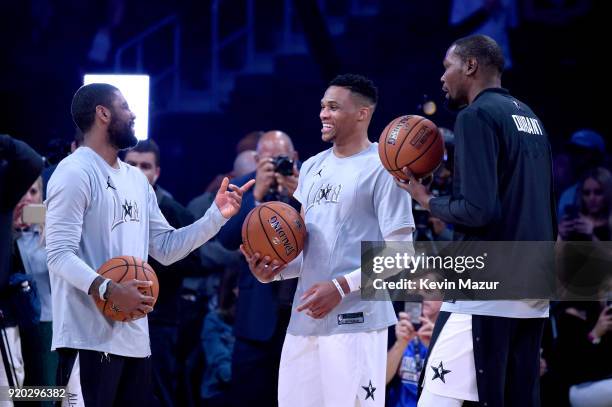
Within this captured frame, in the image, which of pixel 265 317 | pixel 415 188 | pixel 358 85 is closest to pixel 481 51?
pixel 415 188

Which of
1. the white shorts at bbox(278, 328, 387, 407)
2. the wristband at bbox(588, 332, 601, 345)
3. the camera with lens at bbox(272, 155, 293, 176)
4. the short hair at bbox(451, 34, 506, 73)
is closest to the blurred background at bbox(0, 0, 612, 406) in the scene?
the wristband at bbox(588, 332, 601, 345)

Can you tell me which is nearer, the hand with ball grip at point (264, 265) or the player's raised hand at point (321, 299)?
the player's raised hand at point (321, 299)

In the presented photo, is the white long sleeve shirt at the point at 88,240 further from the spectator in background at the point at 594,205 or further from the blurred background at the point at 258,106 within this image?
Result: the spectator in background at the point at 594,205

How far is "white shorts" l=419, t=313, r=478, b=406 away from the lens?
13.2 ft

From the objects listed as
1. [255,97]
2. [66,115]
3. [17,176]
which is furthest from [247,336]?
[255,97]

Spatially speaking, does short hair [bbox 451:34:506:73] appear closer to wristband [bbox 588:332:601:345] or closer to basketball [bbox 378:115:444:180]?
basketball [bbox 378:115:444:180]

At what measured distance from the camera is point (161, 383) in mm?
6453

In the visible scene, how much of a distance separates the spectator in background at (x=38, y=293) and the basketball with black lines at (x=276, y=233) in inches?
74.6

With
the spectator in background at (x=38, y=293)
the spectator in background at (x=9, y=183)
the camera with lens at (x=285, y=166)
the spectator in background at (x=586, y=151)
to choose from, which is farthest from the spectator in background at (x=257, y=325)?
the spectator in background at (x=586, y=151)

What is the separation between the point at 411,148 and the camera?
4.36m

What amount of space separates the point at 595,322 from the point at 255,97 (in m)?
5.39

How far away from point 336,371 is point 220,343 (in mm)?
3286

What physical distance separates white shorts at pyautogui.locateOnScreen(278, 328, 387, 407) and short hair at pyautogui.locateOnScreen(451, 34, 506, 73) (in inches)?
54.0

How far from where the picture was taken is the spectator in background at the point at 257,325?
638 centimetres
